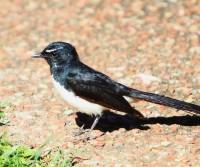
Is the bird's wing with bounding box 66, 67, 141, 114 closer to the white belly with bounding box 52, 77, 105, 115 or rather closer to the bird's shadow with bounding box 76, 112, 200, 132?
the white belly with bounding box 52, 77, 105, 115

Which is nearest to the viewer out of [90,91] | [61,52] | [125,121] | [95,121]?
[90,91]

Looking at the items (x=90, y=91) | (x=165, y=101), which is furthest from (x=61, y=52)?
(x=165, y=101)

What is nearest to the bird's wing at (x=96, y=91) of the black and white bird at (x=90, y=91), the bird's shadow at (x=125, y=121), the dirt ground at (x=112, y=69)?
the black and white bird at (x=90, y=91)

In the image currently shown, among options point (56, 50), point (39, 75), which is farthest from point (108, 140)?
point (39, 75)

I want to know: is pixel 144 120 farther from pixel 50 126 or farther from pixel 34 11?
pixel 34 11

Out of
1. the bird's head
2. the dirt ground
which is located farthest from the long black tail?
the bird's head

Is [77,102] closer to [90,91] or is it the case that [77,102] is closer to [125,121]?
[90,91]
